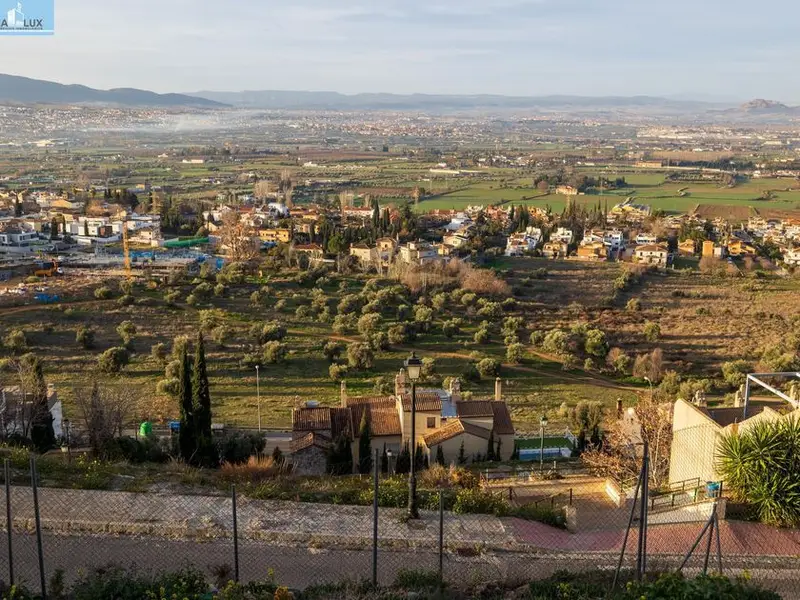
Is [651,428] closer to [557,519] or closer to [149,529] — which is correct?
[557,519]

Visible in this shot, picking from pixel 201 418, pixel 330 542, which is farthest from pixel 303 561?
pixel 201 418

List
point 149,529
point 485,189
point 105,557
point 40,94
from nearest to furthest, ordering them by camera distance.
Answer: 1. point 105,557
2. point 149,529
3. point 485,189
4. point 40,94

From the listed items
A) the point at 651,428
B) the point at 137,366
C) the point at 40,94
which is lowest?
the point at 137,366

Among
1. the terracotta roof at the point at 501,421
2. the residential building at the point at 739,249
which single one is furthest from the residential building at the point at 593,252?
the terracotta roof at the point at 501,421

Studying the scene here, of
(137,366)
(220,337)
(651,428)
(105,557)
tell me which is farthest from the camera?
(220,337)

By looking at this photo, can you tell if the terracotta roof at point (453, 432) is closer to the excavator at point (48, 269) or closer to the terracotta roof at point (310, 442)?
the terracotta roof at point (310, 442)

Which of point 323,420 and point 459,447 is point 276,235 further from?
point 459,447

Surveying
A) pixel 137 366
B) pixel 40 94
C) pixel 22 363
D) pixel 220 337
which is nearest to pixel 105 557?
pixel 22 363
